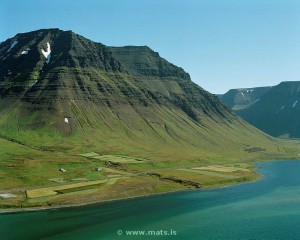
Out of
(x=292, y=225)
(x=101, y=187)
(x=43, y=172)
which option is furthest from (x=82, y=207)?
(x=292, y=225)

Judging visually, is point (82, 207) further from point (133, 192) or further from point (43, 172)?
point (43, 172)

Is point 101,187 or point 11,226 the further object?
point 101,187

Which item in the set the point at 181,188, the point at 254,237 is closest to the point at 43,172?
the point at 181,188

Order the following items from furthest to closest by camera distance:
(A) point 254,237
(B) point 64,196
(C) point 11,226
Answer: (B) point 64,196, (C) point 11,226, (A) point 254,237

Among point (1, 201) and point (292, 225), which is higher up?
point (1, 201)

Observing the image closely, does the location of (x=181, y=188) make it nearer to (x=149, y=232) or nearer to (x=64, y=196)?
(x=64, y=196)

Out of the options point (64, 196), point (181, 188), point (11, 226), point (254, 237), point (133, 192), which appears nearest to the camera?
point (254, 237)
